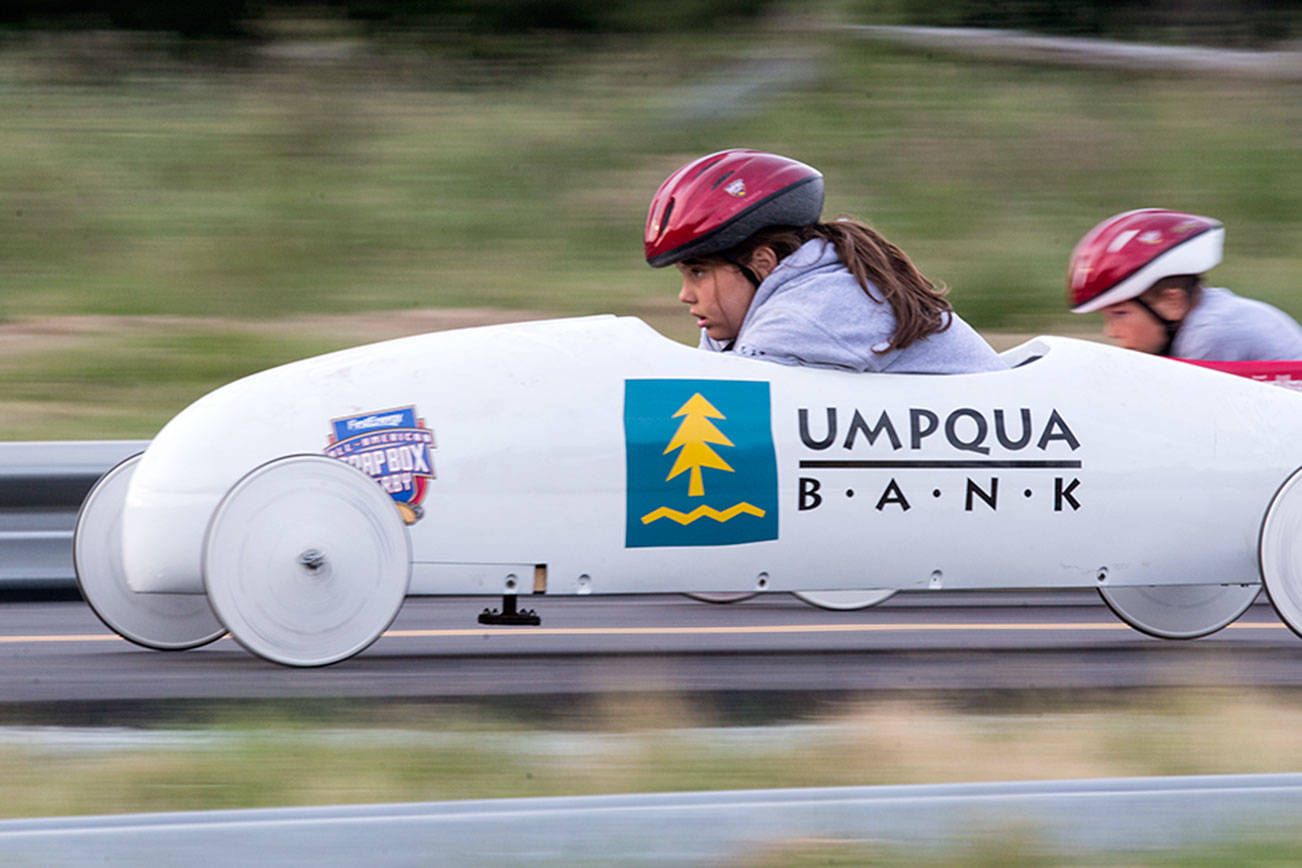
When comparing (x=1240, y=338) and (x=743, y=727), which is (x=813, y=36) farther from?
(x=743, y=727)

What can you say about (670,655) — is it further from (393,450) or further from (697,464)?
(393,450)

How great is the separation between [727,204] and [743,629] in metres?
1.35

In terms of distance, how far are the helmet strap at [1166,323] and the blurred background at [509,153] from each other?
3865 mm

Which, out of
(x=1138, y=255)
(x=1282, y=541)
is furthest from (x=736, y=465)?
(x=1138, y=255)

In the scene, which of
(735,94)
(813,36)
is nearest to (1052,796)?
(735,94)

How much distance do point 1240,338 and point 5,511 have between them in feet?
12.9

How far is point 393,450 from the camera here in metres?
4.59

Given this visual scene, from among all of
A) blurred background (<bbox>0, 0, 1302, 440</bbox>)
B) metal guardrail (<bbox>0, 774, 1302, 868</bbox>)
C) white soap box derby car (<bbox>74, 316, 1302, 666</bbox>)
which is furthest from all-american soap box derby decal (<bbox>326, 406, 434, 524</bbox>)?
blurred background (<bbox>0, 0, 1302, 440</bbox>)

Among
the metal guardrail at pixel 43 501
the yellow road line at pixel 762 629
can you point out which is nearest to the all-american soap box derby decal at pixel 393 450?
the yellow road line at pixel 762 629

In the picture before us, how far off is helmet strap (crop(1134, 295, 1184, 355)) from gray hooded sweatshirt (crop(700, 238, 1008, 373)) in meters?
0.92

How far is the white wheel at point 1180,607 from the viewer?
5602 millimetres

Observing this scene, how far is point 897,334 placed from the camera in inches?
197

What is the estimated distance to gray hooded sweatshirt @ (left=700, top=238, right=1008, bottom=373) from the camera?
16.1 ft

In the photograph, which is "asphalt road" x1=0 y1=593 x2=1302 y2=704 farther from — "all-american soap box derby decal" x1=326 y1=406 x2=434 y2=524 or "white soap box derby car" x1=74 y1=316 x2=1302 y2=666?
"all-american soap box derby decal" x1=326 y1=406 x2=434 y2=524
